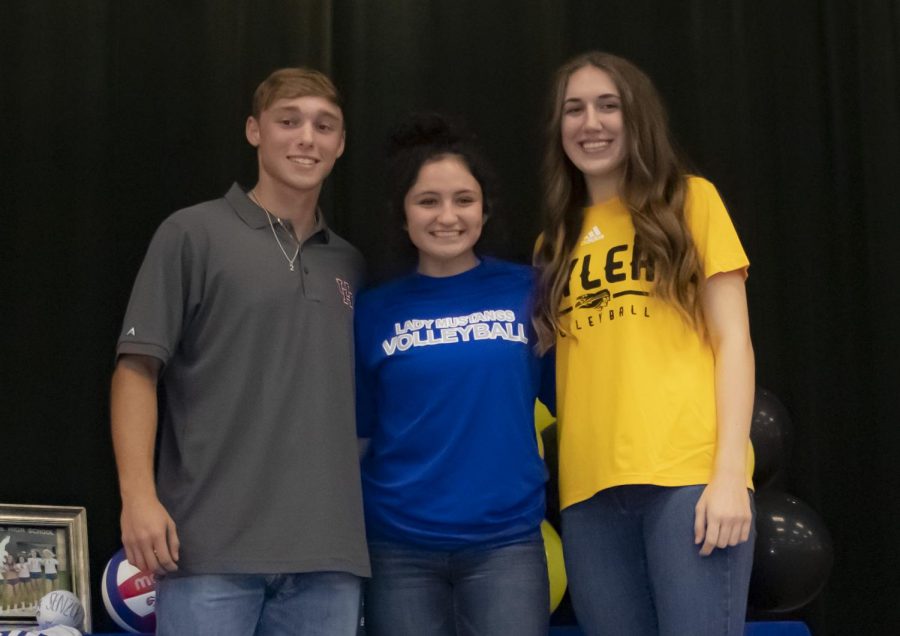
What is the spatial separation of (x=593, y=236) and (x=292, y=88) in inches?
29.5

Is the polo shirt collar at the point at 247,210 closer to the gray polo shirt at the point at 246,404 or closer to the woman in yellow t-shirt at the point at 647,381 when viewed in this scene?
the gray polo shirt at the point at 246,404

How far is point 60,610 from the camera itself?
287cm

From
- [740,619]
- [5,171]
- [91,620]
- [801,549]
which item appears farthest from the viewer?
[5,171]

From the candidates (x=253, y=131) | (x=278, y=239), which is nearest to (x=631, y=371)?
(x=278, y=239)

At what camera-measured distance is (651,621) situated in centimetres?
202

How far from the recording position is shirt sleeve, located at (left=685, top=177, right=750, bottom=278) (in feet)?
6.68

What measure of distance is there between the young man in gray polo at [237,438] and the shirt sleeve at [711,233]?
761mm

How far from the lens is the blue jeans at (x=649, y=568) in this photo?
1894 mm

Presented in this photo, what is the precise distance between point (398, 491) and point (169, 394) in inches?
20.0

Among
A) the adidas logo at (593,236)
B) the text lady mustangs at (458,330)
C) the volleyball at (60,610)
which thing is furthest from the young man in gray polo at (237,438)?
the volleyball at (60,610)

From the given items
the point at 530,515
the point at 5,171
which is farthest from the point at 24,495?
the point at 530,515

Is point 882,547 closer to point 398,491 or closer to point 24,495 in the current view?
point 398,491

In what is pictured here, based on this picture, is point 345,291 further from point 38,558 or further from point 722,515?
point 38,558

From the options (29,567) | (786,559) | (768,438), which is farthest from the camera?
(29,567)
